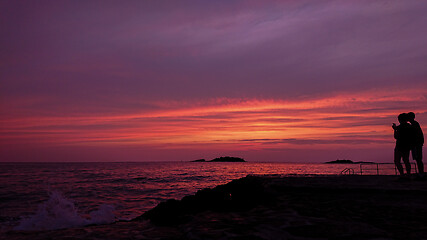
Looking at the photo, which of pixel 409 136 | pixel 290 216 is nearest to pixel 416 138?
pixel 409 136

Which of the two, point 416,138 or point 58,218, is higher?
point 416,138

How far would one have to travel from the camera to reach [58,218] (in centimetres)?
1183

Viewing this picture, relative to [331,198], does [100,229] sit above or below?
below

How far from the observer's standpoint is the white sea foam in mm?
10245

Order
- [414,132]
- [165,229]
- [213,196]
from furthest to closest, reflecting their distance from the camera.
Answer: [414,132] → [213,196] → [165,229]

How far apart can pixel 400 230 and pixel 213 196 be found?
486 centimetres

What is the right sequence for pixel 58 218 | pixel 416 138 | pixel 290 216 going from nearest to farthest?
1. pixel 290 216
2. pixel 416 138
3. pixel 58 218

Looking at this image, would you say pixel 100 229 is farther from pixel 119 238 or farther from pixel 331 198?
pixel 331 198

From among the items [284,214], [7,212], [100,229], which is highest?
[284,214]

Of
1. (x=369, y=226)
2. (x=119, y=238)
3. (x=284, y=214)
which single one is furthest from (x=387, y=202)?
(x=119, y=238)

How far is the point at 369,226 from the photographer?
471 cm

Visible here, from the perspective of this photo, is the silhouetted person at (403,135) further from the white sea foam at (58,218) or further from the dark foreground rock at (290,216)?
the white sea foam at (58,218)

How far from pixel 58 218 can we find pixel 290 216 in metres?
10.5

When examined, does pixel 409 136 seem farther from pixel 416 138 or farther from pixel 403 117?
pixel 403 117
